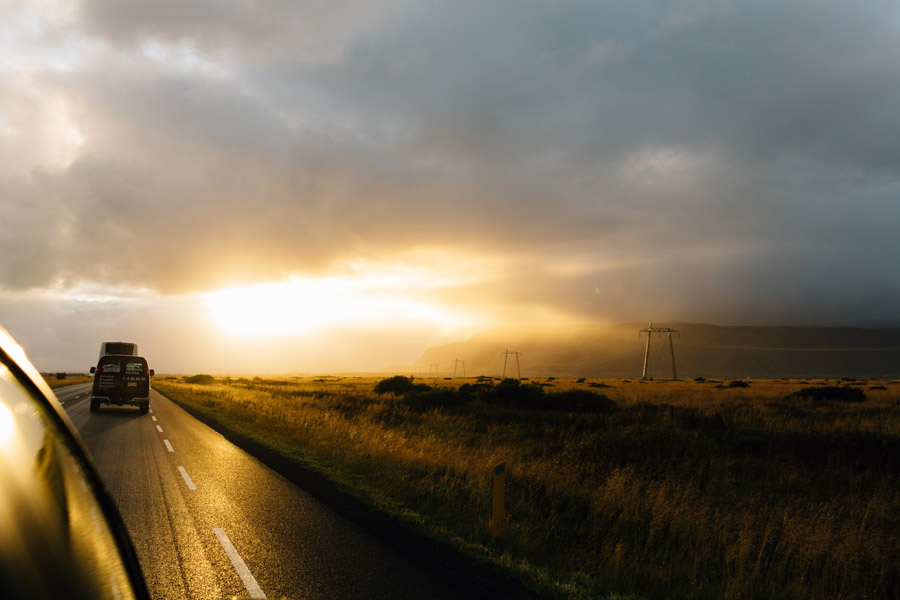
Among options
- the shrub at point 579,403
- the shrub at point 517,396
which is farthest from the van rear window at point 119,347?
the shrub at point 579,403

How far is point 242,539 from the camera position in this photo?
6449 mm

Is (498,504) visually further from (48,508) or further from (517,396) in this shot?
(517,396)

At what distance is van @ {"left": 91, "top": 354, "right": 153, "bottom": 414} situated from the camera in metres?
22.8

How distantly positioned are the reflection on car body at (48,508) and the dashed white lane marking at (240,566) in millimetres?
3967

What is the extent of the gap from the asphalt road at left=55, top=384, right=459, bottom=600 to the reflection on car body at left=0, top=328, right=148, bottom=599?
4.42 metres

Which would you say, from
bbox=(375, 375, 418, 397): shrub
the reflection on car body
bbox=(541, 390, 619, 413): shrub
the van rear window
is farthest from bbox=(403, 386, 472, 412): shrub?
the van rear window

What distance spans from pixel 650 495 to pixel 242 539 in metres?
7.26

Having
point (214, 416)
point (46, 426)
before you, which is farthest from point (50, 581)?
point (214, 416)

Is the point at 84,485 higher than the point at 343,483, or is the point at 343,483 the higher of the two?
the point at 84,485

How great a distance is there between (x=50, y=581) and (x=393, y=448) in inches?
507

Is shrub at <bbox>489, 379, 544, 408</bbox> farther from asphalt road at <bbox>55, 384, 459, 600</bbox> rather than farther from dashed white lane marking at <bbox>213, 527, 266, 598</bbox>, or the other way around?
dashed white lane marking at <bbox>213, 527, 266, 598</bbox>

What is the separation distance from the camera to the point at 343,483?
987 centimetres

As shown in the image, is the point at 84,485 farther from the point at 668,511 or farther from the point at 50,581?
the point at 668,511

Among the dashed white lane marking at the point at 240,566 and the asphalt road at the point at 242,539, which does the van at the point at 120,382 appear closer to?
the asphalt road at the point at 242,539
